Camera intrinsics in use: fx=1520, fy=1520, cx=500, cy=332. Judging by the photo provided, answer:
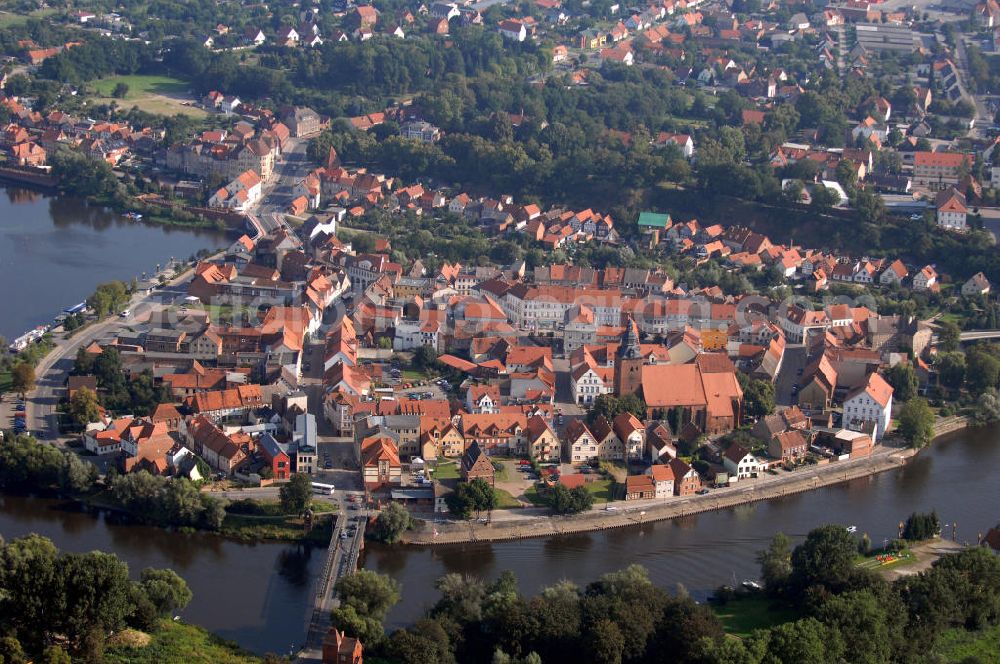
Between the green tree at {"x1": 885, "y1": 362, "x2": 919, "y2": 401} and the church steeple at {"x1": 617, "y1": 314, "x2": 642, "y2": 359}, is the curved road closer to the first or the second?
the church steeple at {"x1": 617, "y1": 314, "x2": 642, "y2": 359}

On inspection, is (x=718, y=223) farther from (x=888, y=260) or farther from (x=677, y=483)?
(x=677, y=483)

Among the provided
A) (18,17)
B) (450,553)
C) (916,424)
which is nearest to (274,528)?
(450,553)

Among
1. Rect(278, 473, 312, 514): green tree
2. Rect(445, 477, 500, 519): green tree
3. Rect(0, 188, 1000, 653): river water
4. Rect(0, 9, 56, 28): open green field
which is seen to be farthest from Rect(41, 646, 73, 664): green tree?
Rect(0, 9, 56, 28): open green field

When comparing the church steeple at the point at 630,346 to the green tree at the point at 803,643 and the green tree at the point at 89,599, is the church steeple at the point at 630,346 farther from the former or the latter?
the green tree at the point at 89,599

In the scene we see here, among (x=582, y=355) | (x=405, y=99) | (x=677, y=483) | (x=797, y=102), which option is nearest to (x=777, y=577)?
(x=677, y=483)

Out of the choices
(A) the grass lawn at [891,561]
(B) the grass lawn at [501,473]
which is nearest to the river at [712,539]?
(A) the grass lawn at [891,561]

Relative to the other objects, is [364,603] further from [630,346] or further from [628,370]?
[630,346]
